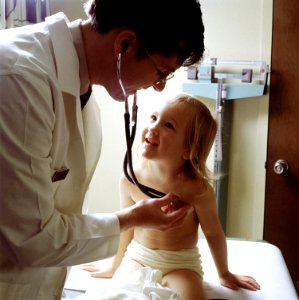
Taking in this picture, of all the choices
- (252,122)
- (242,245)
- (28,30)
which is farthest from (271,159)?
(28,30)

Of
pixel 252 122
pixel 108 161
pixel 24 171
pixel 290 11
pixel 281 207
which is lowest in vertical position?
pixel 281 207

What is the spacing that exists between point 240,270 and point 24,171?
95 centimetres

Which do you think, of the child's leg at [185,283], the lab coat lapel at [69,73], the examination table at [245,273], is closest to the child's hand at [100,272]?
the examination table at [245,273]

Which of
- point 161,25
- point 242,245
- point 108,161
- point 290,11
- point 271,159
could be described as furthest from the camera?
point 108,161

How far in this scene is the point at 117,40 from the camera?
0.87 metres

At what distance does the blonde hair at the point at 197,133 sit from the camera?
1.31 m

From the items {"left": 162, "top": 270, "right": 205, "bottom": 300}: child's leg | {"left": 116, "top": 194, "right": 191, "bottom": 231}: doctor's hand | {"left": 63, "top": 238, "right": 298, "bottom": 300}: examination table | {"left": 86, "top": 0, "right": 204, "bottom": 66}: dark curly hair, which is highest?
{"left": 86, "top": 0, "right": 204, "bottom": 66}: dark curly hair

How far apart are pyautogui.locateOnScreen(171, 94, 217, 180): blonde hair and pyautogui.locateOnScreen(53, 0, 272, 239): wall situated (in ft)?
2.14

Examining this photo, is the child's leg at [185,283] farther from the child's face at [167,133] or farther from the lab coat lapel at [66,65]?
the lab coat lapel at [66,65]

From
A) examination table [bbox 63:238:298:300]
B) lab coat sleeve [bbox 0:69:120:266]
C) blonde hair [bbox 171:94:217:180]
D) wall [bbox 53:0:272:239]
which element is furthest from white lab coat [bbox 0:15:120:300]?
wall [bbox 53:0:272:239]

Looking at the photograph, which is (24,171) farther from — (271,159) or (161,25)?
(271,159)

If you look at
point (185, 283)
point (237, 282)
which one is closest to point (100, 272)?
point (185, 283)

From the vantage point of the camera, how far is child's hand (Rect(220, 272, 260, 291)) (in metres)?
1.27

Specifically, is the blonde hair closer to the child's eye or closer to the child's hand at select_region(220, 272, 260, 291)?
the child's eye
